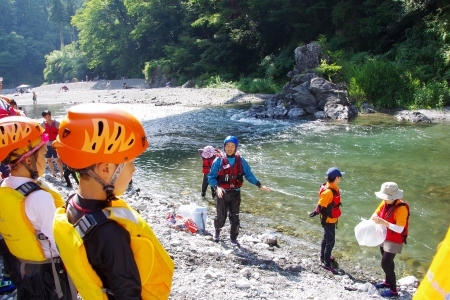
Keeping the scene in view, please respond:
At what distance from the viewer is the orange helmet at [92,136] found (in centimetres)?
176

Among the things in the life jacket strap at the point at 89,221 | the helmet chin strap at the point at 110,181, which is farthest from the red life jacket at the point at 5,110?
the life jacket strap at the point at 89,221

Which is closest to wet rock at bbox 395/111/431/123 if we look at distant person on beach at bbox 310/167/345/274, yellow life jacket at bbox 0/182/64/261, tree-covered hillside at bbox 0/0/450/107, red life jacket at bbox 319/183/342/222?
tree-covered hillside at bbox 0/0/450/107

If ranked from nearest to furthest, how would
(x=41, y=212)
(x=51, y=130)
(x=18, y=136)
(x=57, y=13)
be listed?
(x=41, y=212), (x=18, y=136), (x=51, y=130), (x=57, y=13)

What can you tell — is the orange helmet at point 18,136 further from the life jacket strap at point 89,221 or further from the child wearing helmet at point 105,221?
the life jacket strap at point 89,221

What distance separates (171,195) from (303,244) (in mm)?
4496

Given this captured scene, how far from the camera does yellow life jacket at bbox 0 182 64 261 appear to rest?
261 centimetres

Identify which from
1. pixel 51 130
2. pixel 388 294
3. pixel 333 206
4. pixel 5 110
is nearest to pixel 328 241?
pixel 333 206

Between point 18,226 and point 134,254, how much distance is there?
1409 millimetres

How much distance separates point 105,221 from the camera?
1.69m

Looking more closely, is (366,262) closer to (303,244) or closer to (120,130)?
(303,244)

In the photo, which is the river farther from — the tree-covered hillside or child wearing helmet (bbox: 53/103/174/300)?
child wearing helmet (bbox: 53/103/174/300)

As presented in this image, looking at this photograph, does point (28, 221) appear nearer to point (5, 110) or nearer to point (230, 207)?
point (5, 110)

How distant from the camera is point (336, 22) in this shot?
3491 cm

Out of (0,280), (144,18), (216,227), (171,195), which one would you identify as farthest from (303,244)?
(144,18)
